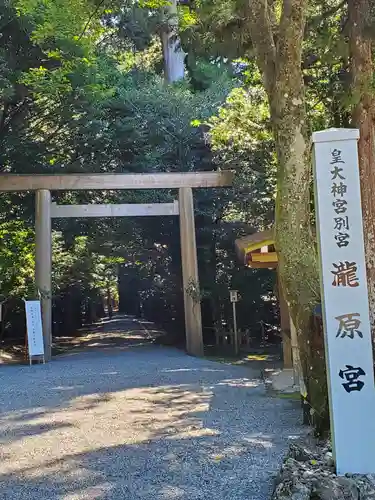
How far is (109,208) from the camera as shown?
11.9m

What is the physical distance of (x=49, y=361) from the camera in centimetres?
1117

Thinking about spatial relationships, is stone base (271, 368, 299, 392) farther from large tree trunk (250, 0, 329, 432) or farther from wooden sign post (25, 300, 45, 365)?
wooden sign post (25, 300, 45, 365)

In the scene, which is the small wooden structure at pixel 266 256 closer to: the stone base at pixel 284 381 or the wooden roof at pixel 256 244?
the wooden roof at pixel 256 244

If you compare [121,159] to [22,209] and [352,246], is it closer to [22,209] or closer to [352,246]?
[22,209]

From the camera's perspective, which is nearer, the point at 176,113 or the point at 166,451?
the point at 166,451

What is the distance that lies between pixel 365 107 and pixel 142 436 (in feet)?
15.4

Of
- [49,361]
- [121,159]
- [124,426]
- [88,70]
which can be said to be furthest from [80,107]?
[124,426]

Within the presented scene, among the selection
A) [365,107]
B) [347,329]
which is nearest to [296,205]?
[347,329]

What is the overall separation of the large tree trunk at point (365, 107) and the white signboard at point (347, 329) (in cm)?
334

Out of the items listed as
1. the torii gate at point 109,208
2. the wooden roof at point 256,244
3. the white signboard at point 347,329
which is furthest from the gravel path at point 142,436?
the torii gate at point 109,208

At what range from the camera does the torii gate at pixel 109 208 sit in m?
11.4

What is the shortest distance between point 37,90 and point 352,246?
9671 millimetres

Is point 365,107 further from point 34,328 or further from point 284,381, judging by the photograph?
point 34,328

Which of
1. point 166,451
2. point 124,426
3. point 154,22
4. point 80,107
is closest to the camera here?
point 166,451
